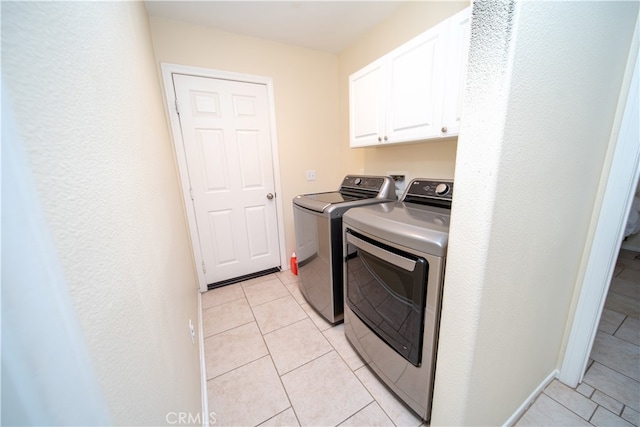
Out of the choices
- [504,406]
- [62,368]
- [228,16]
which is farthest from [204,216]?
[504,406]

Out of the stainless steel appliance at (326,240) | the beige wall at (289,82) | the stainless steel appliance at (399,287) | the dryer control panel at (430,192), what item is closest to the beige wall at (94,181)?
the stainless steel appliance at (399,287)

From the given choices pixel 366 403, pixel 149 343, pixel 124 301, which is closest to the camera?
pixel 124 301

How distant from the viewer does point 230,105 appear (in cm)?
218

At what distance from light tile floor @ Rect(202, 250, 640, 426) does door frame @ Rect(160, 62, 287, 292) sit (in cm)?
68

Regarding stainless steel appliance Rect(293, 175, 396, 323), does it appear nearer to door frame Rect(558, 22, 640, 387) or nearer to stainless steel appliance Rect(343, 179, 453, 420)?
stainless steel appliance Rect(343, 179, 453, 420)

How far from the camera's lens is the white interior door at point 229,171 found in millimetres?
2098

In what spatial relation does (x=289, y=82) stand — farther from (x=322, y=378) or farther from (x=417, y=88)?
(x=322, y=378)

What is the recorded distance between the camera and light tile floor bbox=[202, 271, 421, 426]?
1168 mm

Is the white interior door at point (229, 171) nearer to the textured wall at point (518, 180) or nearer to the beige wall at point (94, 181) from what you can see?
the beige wall at point (94, 181)

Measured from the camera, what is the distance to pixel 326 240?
157 centimetres

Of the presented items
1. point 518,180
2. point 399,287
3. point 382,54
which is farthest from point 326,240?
point 382,54

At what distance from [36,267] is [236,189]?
223 centimetres

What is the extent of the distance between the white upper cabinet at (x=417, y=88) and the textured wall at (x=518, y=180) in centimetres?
53

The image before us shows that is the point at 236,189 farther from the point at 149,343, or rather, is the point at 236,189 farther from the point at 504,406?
the point at 504,406
